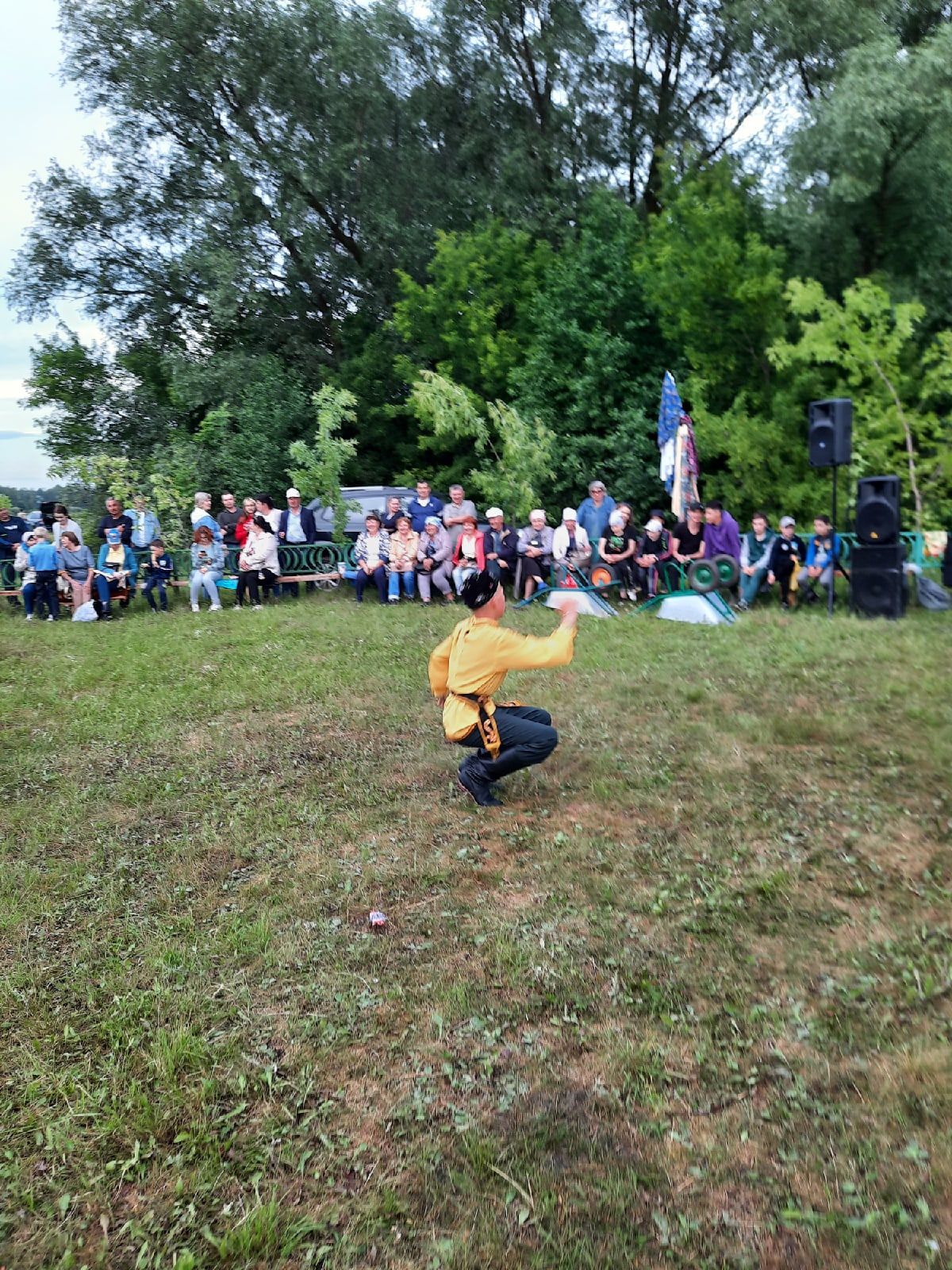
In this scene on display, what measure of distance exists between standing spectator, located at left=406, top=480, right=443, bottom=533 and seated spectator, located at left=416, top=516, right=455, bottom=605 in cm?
61

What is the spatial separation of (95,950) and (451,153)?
73.9 feet

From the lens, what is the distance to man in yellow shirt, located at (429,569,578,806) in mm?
5867

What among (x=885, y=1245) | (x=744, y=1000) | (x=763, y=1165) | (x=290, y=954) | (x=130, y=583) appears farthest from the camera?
(x=130, y=583)

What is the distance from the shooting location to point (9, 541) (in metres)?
15.6

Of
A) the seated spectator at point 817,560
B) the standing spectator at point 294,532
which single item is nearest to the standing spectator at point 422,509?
the standing spectator at point 294,532

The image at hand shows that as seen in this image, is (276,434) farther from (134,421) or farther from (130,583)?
(130,583)

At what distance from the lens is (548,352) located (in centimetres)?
1908

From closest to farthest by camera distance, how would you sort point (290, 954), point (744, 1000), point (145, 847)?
point (744, 1000)
point (290, 954)
point (145, 847)

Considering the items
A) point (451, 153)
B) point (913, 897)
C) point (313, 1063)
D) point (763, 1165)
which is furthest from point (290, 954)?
point (451, 153)

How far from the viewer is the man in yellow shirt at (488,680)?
5.87 metres

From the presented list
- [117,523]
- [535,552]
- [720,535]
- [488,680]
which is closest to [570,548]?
[535,552]

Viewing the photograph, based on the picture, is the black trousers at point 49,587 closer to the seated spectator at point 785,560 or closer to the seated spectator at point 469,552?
the seated spectator at point 469,552

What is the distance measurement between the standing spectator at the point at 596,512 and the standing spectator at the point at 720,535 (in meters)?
1.60

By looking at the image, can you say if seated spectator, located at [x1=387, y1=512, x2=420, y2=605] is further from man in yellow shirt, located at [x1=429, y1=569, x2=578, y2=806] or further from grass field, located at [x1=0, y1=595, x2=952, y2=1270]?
man in yellow shirt, located at [x1=429, y1=569, x2=578, y2=806]
